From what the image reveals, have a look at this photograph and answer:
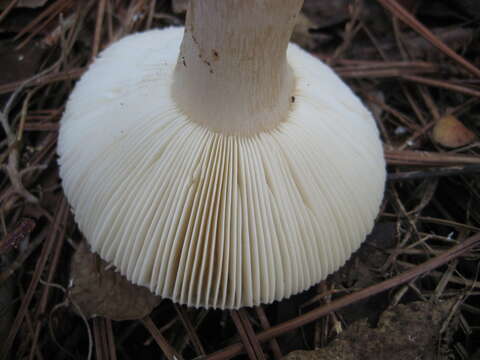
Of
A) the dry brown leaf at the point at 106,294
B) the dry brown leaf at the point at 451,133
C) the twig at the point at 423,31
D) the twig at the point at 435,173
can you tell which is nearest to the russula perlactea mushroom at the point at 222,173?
the dry brown leaf at the point at 106,294

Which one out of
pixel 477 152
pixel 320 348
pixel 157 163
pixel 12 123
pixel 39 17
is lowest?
pixel 320 348

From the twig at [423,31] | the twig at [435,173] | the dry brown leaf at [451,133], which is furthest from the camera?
the twig at [423,31]

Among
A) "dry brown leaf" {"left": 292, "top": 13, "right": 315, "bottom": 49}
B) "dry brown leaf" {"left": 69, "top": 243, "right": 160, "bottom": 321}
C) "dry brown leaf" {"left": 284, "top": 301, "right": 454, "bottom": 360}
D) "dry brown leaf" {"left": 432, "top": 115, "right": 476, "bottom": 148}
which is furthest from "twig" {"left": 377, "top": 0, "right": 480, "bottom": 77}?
"dry brown leaf" {"left": 69, "top": 243, "right": 160, "bottom": 321}

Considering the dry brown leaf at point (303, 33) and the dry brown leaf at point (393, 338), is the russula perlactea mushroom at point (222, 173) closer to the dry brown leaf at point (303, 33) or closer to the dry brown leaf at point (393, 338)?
the dry brown leaf at point (393, 338)

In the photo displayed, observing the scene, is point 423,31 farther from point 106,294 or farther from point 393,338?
point 106,294

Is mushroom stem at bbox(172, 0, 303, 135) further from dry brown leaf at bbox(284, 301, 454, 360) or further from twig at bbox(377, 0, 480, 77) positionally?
twig at bbox(377, 0, 480, 77)

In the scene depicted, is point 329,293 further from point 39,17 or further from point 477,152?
point 39,17

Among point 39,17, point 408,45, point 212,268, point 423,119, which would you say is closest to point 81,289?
point 212,268
